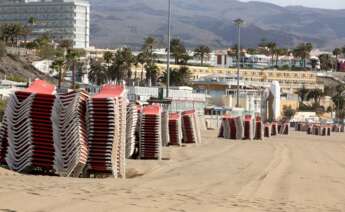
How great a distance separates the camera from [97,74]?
131625mm

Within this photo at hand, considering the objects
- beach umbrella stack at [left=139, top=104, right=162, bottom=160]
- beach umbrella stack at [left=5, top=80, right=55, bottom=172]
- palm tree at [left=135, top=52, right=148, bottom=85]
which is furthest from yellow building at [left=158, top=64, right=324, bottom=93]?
beach umbrella stack at [left=5, top=80, right=55, bottom=172]

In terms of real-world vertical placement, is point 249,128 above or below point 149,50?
below

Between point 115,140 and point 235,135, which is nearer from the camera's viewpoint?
point 115,140

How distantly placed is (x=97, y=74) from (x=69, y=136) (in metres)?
115

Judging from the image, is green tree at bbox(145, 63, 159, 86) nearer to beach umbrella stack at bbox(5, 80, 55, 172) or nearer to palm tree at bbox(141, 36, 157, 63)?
palm tree at bbox(141, 36, 157, 63)

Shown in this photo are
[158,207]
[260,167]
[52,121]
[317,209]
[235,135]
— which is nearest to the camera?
[158,207]

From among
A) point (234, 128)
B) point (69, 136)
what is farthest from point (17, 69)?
point (69, 136)

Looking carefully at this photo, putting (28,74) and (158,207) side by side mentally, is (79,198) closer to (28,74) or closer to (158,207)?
(158,207)

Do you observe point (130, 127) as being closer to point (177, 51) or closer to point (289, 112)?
point (289, 112)

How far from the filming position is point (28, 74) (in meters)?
101

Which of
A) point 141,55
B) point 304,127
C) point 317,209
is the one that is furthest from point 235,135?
point 141,55

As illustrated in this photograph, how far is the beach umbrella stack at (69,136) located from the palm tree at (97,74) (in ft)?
362

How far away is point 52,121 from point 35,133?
17.6 inches

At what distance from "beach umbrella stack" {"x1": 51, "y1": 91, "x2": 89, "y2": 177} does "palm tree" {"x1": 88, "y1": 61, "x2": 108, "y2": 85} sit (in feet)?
362
